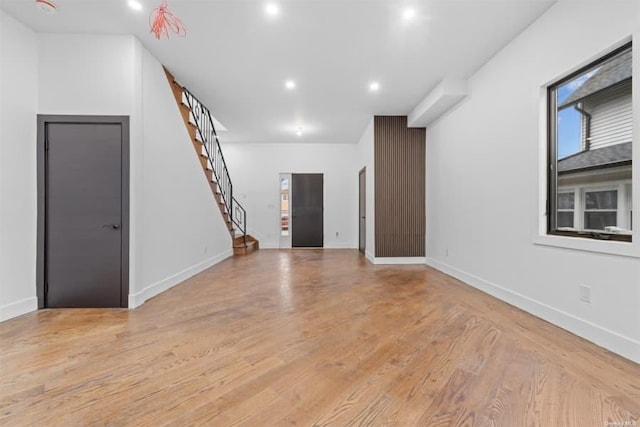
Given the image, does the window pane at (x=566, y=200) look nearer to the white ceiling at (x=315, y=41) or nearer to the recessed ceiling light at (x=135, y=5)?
the white ceiling at (x=315, y=41)

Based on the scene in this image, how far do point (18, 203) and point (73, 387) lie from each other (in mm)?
2334

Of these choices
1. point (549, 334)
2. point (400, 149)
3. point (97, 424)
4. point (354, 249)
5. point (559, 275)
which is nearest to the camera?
point (97, 424)

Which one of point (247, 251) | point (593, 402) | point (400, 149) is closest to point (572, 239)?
point (593, 402)

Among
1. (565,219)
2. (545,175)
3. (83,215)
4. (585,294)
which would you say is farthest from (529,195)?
(83,215)

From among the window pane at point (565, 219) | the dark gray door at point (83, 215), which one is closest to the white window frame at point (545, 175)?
the window pane at point (565, 219)

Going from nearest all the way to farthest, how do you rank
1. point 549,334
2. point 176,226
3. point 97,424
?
point 97,424 → point 549,334 → point 176,226

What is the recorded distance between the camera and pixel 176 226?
4.04 metres

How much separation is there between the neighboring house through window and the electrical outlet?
0.45 m

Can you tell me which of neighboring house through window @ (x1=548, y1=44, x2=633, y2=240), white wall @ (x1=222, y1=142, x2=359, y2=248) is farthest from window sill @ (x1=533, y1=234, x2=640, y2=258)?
white wall @ (x1=222, y1=142, x2=359, y2=248)

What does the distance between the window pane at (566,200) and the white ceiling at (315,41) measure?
181cm

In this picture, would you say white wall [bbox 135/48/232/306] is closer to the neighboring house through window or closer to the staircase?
the staircase

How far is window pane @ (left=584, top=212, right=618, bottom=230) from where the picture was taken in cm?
228

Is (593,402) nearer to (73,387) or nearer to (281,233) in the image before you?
(73,387)

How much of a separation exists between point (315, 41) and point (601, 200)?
319 centimetres
